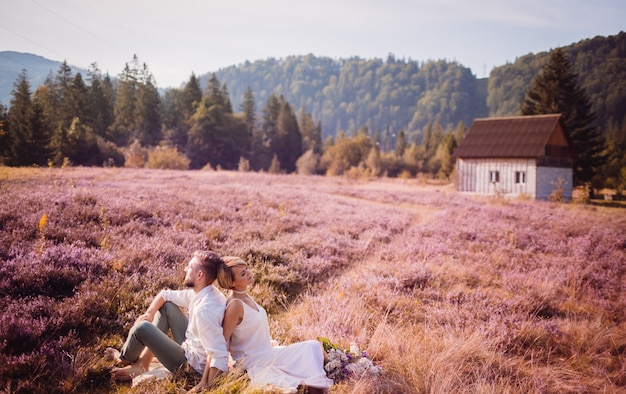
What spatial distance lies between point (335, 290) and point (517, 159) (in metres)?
29.5

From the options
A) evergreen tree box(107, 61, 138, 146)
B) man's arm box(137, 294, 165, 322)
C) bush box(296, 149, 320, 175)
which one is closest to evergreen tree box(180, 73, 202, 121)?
evergreen tree box(107, 61, 138, 146)

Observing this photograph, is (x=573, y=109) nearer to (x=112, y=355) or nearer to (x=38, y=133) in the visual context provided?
(x=112, y=355)

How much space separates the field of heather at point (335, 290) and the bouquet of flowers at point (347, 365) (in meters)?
0.15

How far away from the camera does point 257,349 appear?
4129 mm

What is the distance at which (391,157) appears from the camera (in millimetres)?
82312

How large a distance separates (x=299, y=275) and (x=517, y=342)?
15.0ft

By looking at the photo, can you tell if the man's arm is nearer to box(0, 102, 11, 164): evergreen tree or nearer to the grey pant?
the grey pant

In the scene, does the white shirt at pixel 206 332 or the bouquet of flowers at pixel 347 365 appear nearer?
the white shirt at pixel 206 332

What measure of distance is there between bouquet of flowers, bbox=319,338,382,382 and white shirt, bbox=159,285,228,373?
4.55 feet

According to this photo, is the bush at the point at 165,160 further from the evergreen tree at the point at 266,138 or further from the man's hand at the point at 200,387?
the man's hand at the point at 200,387

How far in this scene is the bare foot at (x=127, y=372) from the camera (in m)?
4.19

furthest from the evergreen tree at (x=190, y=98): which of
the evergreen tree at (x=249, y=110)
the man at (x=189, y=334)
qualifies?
the man at (x=189, y=334)

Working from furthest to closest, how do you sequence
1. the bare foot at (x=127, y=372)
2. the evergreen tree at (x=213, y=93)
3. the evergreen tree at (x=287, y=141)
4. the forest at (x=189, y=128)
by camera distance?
the evergreen tree at (x=287, y=141) → the evergreen tree at (x=213, y=93) → the forest at (x=189, y=128) → the bare foot at (x=127, y=372)

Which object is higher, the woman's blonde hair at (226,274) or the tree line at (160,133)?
the tree line at (160,133)
